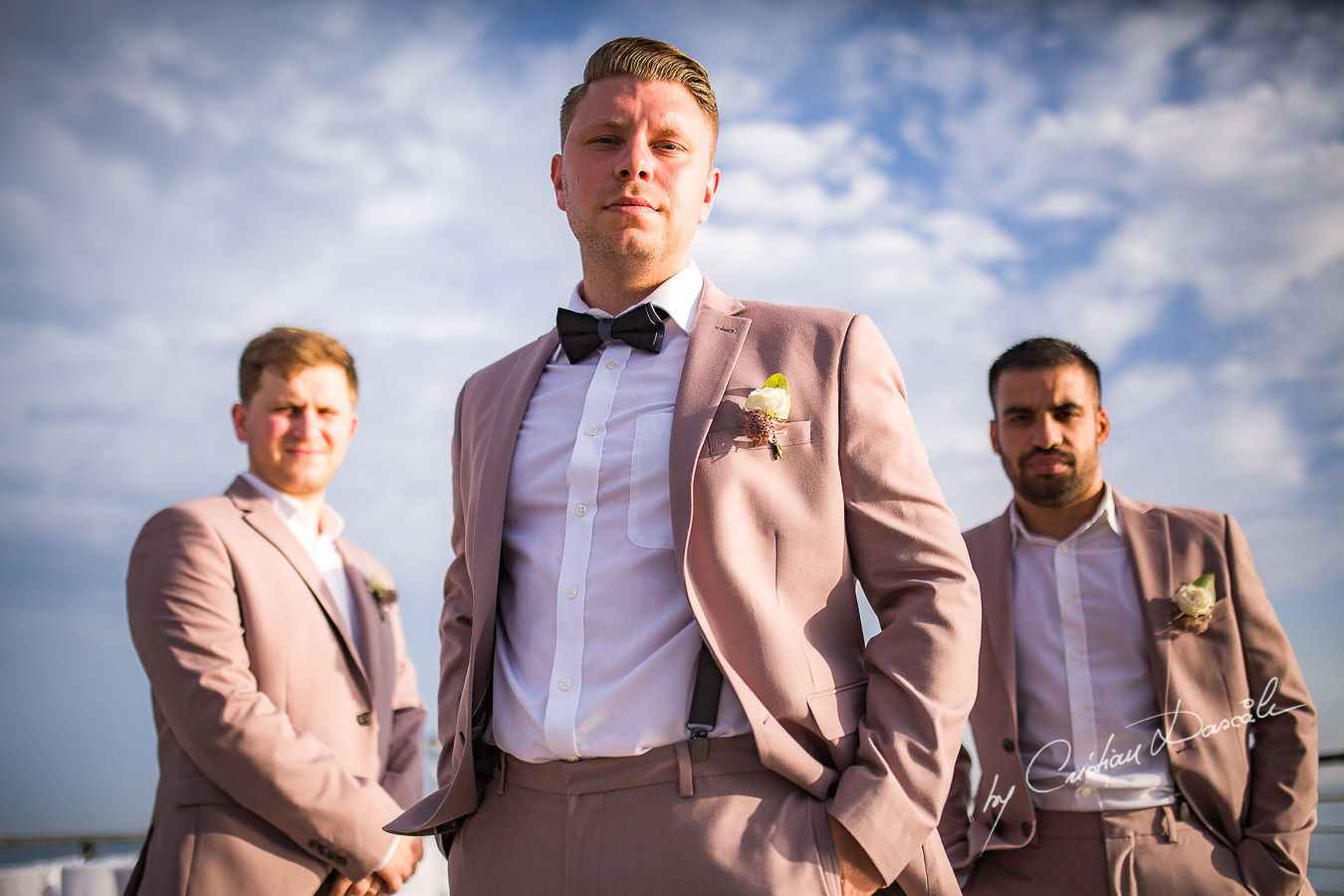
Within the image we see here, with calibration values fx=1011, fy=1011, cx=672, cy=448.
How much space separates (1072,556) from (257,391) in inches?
129

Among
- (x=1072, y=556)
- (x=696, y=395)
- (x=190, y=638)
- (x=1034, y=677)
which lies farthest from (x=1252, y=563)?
(x=190, y=638)

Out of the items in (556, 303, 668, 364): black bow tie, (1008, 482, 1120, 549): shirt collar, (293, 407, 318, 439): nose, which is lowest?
(1008, 482, 1120, 549): shirt collar

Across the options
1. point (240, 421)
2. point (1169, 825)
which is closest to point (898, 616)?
point (1169, 825)

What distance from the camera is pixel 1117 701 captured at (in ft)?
12.3

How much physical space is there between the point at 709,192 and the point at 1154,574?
249 cm

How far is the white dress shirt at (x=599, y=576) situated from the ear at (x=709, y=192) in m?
0.21

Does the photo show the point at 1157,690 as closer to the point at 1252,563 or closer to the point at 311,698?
the point at 1252,563

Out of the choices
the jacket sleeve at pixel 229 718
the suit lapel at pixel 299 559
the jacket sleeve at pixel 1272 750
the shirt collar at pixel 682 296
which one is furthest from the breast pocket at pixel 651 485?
the jacket sleeve at pixel 1272 750

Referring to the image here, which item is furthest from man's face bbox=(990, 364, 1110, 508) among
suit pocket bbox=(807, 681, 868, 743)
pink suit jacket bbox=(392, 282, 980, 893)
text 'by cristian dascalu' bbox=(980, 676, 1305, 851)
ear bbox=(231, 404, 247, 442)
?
ear bbox=(231, 404, 247, 442)

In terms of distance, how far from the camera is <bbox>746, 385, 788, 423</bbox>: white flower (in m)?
2.09

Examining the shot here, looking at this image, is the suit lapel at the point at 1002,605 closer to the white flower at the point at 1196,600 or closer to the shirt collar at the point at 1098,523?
the shirt collar at the point at 1098,523

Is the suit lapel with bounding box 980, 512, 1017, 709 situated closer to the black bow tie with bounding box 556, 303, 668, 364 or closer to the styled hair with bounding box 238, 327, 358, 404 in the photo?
the black bow tie with bounding box 556, 303, 668, 364

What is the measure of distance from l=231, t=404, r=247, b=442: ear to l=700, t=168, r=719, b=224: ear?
2.36 metres

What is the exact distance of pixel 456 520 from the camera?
8.92ft
